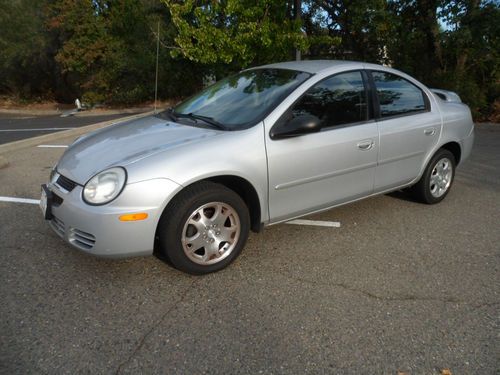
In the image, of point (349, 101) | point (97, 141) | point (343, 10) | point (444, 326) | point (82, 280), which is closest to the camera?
point (444, 326)

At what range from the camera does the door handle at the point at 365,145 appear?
355cm

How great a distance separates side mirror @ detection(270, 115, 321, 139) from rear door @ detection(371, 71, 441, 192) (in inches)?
36.0

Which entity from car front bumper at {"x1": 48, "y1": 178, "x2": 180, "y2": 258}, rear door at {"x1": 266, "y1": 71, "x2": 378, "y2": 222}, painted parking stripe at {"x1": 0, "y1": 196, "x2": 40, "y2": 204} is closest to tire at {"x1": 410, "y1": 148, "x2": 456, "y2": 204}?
rear door at {"x1": 266, "y1": 71, "x2": 378, "y2": 222}

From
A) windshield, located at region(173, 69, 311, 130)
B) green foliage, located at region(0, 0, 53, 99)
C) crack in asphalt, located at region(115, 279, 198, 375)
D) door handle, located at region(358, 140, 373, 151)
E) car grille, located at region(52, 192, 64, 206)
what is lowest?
crack in asphalt, located at region(115, 279, 198, 375)

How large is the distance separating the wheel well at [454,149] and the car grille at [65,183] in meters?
3.70

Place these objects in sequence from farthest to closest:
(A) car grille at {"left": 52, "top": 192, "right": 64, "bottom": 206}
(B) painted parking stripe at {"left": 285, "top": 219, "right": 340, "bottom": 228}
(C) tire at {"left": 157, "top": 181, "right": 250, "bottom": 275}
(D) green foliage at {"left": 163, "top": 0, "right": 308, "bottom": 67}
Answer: (D) green foliage at {"left": 163, "top": 0, "right": 308, "bottom": 67}, (B) painted parking stripe at {"left": 285, "top": 219, "right": 340, "bottom": 228}, (A) car grille at {"left": 52, "top": 192, "right": 64, "bottom": 206}, (C) tire at {"left": 157, "top": 181, "right": 250, "bottom": 275}

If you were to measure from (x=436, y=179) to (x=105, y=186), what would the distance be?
11.3ft

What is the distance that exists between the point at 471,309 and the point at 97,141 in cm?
299

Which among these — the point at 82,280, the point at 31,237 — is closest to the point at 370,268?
the point at 82,280

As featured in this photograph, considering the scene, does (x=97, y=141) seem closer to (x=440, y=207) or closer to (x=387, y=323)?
(x=387, y=323)

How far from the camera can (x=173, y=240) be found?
2811mm

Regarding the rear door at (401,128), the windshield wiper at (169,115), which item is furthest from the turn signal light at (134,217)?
the rear door at (401,128)

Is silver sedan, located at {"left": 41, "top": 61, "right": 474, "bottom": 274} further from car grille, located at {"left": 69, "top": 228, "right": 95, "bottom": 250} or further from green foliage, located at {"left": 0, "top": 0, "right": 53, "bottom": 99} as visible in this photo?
green foliage, located at {"left": 0, "top": 0, "right": 53, "bottom": 99}

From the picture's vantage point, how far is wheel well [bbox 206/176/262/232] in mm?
3031
